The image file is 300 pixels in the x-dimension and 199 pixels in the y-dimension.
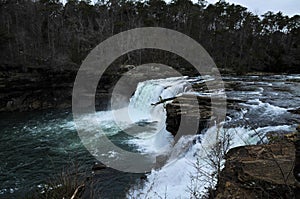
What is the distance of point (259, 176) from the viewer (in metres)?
2.92

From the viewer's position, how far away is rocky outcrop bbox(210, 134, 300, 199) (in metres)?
2.56

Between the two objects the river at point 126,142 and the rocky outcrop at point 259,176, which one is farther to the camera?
the river at point 126,142

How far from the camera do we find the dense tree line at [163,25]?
92.5 ft

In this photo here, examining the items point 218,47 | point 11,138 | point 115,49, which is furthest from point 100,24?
point 11,138

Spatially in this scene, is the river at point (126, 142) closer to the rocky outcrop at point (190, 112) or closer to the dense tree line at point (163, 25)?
the rocky outcrop at point (190, 112)

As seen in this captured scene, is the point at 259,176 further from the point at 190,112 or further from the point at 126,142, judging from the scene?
the point at 126,142

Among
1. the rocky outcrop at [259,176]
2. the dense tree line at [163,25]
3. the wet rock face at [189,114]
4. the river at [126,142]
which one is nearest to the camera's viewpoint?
the rocky outcrop at [259,176]

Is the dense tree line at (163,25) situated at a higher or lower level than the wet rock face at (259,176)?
higher

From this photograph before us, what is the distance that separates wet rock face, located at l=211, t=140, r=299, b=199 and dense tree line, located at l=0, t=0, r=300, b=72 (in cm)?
2258

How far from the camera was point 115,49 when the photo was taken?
29609mm

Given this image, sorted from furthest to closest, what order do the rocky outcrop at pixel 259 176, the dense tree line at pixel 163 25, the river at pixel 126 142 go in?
the dense tree line at pixel 163 25 → the river at pixel 126 142 → the rocky outcrop at pixel 259 176

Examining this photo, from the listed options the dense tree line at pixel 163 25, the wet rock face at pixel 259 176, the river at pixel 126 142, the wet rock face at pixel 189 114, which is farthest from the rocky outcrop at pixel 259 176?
the dense tree line at pixel 163 25

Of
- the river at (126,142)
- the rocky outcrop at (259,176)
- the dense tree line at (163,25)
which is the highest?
the dense tree line at (163,25)

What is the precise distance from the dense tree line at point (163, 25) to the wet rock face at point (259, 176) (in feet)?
74.1
